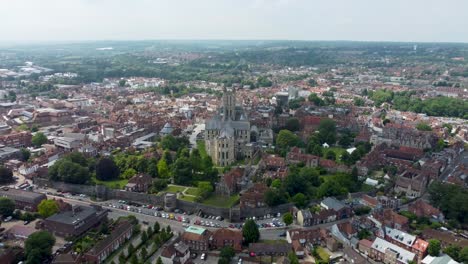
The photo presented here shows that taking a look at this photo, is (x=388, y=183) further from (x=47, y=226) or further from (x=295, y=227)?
(x=47, y=226)

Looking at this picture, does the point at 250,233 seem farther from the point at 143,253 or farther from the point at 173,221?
the point at 143,253

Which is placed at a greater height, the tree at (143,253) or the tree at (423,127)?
the tree at (423,127)

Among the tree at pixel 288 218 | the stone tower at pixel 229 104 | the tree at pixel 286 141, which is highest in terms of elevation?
the stone tower at pixel 229 104

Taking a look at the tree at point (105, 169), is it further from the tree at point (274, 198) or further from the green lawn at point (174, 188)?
the tree at point (274, 198)

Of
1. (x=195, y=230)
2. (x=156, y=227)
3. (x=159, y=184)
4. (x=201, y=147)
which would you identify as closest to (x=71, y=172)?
(x=159, y=184)

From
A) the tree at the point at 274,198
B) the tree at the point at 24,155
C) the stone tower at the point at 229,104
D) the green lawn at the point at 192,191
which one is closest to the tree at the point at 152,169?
the green lawn at the point at 192,191

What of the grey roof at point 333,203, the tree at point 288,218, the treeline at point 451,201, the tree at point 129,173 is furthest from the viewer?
the tree at point 129,173

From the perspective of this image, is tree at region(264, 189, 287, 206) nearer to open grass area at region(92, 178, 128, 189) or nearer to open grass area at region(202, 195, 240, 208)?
open grass area at region(202, 195, 240, 208)
